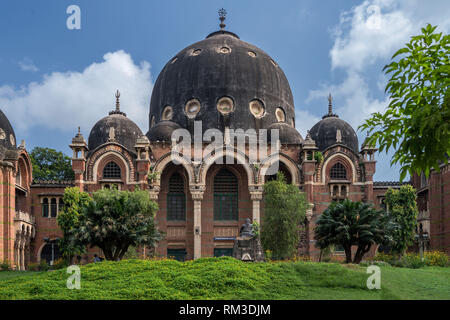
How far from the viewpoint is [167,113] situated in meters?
42.5

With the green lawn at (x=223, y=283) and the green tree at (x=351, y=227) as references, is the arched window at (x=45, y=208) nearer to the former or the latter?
the green lawn at (x=223, y=283)

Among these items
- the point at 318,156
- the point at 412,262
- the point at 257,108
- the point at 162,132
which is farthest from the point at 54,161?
the point at 412,262

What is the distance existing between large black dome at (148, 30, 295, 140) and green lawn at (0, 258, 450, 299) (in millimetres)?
20379

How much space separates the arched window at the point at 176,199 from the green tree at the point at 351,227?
14622mm

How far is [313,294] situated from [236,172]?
73.4 ft

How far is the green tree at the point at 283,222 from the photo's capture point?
3198cm

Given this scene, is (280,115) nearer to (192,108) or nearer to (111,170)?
(192,108)

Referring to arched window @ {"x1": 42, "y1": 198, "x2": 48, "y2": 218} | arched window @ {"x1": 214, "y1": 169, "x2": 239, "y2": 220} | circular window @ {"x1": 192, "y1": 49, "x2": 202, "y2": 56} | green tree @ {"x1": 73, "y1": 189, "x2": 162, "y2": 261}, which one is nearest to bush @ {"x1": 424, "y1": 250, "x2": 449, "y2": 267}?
arched window @ {"x1": 214, "y1": 169, "x2": 239, "y2": 220}

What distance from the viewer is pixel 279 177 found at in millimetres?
34531

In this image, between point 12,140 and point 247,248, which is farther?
point 12,140

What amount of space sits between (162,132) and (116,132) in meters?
4.76

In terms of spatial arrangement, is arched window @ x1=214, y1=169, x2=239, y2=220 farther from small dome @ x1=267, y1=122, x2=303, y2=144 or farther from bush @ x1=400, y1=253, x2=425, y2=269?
bush @ x1=400, y1=253, x2=425, y2=269
